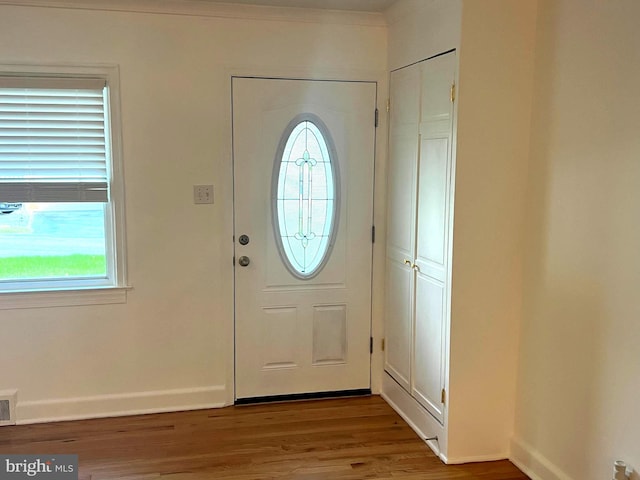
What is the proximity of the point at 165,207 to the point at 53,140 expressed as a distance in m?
0.69

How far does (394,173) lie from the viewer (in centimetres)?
354

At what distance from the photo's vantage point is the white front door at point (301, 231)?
3.51m

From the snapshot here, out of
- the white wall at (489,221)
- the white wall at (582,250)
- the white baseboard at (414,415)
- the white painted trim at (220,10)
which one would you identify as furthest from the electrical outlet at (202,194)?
the white wall at (582,250)

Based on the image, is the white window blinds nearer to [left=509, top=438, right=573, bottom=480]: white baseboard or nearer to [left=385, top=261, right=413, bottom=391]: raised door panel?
[left=385, top=261, right=413, bottom=391]: raised door panel

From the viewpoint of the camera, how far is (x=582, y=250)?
2479 millimetres

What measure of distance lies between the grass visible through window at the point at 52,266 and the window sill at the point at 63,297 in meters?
0.11

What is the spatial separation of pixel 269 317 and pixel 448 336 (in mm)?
1197

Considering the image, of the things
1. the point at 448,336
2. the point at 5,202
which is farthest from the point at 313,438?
the point at 5,202

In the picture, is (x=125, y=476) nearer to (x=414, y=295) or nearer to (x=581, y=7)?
(x=414, y=295)

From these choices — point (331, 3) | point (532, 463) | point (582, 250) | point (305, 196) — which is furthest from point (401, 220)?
point (532, 463)

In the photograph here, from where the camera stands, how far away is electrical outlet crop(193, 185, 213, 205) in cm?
344

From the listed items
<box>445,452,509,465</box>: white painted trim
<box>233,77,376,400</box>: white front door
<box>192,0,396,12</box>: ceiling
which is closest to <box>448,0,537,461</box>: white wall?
<box>445,452,509,465</box>: white painted trim

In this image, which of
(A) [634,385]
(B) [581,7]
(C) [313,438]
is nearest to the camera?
(A) [634,385]

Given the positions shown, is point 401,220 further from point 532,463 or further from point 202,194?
point 532,463
